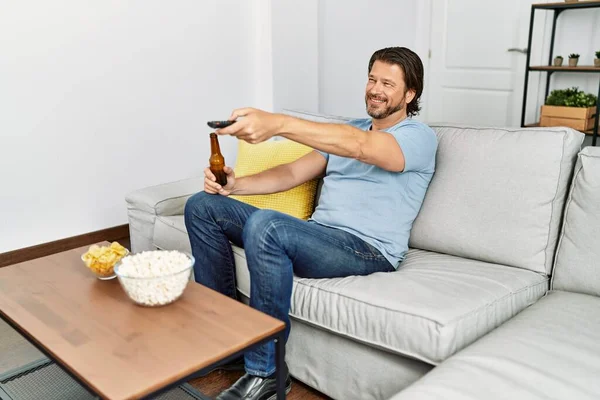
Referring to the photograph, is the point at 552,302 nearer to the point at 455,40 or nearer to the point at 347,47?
the point at 347,47

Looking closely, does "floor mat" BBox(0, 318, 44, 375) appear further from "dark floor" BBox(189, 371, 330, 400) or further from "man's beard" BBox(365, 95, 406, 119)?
"man's beard" BBox(365, 95, 406, 119)

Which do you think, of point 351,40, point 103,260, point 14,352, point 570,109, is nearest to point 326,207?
point 103,260

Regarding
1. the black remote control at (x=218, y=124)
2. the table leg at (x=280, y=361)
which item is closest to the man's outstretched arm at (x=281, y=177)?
the black remote control at (x=218, y=124)

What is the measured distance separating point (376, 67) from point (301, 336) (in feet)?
2.93

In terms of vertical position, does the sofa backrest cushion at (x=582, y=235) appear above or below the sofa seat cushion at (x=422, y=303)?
above

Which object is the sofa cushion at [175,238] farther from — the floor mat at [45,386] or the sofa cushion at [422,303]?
the floor mat at [45,386]

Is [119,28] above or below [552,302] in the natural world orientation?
above

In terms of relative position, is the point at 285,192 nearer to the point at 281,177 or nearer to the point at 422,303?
the point at 281,177

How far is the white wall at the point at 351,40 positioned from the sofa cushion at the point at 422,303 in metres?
2.19

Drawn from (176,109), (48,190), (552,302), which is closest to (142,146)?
(176,109)

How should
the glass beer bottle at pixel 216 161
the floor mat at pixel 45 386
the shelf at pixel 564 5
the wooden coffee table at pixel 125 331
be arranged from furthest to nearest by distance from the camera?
1. the shelf at pixel 564 5
2. the floor mat at pixel 45 386
3. the glass beer bottle at pixel 216 161
4. the wooden coffee table at pixel 125 331

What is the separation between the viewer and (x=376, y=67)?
1.91 m

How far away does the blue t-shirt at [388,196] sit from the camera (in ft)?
5.90

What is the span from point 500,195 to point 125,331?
3.79 ft
